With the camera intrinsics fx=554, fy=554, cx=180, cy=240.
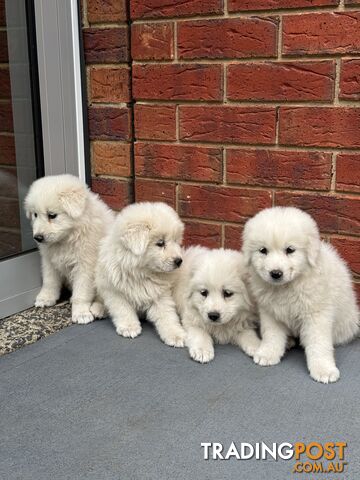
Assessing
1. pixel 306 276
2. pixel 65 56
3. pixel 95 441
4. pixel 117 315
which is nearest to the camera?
pixel 95 441

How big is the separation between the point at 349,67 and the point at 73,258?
190 centimetres

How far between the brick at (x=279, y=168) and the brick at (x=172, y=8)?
82cm

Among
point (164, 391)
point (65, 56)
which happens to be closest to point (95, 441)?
point (164, 391)

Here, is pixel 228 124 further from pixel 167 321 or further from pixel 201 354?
pixel 201 354

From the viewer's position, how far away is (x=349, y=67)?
2918 millimetres

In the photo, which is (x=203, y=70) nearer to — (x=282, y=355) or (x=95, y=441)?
(x=282, y=355)

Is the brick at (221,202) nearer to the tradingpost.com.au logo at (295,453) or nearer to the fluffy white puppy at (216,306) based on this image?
the fluffy white puppy at (216,306)

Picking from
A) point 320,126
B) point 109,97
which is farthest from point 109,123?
point 320,126

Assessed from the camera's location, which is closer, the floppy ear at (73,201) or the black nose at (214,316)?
the black nose at (214,316)

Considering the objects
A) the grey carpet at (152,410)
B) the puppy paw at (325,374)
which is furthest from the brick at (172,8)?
the puppy paw at (325,374)

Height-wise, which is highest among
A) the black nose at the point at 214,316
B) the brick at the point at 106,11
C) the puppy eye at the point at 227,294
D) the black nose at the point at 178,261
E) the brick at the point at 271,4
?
the brick at the point at 106,11

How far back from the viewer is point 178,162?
3512 mm

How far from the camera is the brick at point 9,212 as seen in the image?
3434mm

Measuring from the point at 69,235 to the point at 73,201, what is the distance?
245mm
